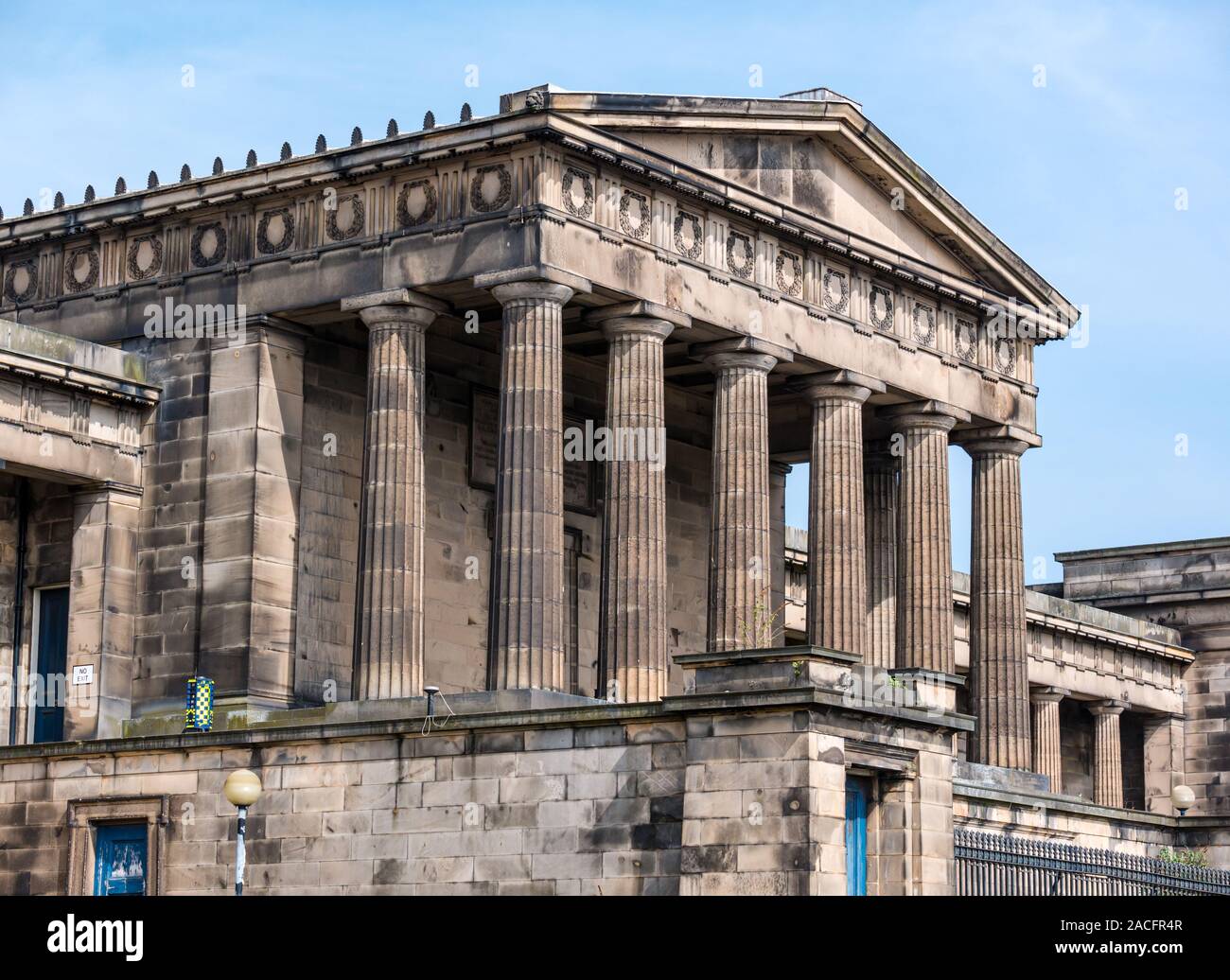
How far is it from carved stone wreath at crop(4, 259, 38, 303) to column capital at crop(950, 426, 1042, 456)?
23172mm

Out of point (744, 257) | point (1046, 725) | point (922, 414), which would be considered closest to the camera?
point (744, 257)

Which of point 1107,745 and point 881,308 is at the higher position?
point 881,308

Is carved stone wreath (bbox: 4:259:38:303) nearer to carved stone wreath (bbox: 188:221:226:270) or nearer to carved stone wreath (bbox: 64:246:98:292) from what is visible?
carved stone wreath (bbox: 64:246:98:292)

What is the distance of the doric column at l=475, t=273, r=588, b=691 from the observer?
4453cm

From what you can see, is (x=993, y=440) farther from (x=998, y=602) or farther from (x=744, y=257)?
(x=744, y=257)

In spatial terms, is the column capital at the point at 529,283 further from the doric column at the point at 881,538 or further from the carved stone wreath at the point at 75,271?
the doric column at the point at 881,538

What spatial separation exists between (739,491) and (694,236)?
5.62 m

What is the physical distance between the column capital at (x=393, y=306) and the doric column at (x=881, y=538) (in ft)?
53.8

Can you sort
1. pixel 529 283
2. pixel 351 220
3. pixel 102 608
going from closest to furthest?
pixel 529 283
pixel 351 220
pixel 102 608

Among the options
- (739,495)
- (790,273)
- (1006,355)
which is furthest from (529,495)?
(1006,355)

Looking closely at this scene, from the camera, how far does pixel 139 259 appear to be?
5144 cm

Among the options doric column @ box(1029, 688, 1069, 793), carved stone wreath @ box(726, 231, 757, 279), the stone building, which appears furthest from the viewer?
doric column @ box(1029, 688, 1069, 793)

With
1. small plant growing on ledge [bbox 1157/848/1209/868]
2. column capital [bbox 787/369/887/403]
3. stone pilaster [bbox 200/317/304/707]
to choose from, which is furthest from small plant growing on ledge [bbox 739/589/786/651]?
stone pilaster [bbox 200/317/304/707]
